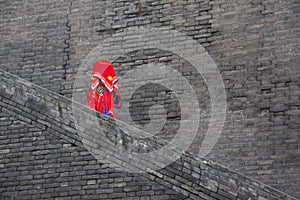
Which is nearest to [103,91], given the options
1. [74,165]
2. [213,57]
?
[213,57]

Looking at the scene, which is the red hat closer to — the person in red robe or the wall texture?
the person in red robe

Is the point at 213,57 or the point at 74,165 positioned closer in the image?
the point at 74,165

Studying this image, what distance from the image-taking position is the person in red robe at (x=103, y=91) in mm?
12234

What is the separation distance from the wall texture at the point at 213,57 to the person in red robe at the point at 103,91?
0.32 m

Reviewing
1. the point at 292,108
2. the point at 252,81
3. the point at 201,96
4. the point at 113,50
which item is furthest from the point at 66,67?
the point at 292,108

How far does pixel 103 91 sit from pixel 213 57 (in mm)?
2288

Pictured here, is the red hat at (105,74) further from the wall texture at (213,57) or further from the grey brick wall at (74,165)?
the grey brick wall at (74,165)

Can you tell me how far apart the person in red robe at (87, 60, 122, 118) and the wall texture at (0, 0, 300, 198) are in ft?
1.06

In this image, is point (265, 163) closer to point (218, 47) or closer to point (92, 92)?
point (218, 47)

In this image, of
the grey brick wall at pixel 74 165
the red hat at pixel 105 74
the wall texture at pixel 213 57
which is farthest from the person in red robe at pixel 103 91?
the grey brick wall at pixel 74 165

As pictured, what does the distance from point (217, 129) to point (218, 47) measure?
1.77m

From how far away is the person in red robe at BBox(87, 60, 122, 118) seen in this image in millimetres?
12234

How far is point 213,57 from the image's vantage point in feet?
41.2

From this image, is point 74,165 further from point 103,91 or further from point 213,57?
point 213,57
